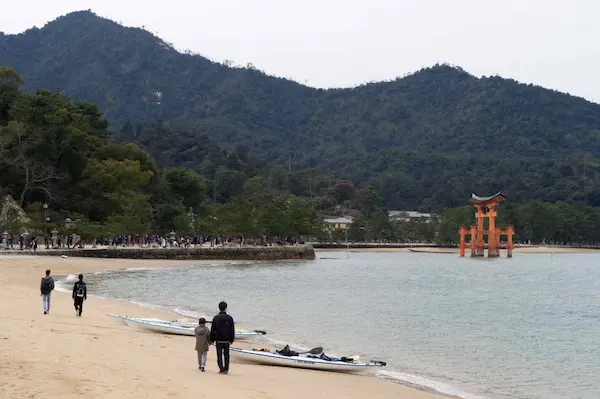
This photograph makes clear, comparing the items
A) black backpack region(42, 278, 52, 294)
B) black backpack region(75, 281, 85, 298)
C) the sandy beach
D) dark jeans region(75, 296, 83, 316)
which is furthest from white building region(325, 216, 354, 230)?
the sandy beach

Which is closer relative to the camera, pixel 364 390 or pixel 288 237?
pixel 364 390

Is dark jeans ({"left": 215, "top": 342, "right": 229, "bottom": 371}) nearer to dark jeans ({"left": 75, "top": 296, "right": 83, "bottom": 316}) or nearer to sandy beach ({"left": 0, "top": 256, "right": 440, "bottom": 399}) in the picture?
sandy beach ({"left": 0, "top": 256, "right": 440, "bottom": 399})

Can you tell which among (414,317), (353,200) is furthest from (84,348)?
(353,200)

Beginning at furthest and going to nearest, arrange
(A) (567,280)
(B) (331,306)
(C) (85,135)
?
1. (C) (85,135)
2. (A) (567,280)
3. (B) (331,306)

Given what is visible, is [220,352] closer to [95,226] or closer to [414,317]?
[414,317]

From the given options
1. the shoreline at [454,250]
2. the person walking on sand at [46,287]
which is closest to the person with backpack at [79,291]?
the person walking on sand at [46,287]

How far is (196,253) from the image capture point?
6994 centimetres

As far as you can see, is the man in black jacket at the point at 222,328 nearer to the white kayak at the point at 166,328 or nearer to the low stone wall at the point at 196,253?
the white kayak at the point at 166,328

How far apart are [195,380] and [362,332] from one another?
13.2 meters

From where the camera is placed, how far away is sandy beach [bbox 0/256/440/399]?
1053 centimetres

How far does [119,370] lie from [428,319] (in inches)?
765

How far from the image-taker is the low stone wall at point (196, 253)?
57562mm

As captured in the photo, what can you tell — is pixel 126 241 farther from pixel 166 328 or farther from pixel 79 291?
pixel 166 328

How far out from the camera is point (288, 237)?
93875 millimetres
